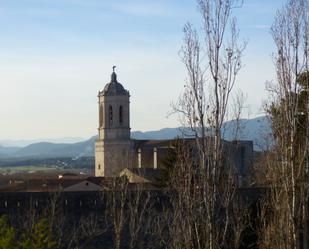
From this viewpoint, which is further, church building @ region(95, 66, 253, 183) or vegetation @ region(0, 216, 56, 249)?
church building @ region(95, 66, 253, 183)

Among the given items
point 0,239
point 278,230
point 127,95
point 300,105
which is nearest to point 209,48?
Result: point 300,105

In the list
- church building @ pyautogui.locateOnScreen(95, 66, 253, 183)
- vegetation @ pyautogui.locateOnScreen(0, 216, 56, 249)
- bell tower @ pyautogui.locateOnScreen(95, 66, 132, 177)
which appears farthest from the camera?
bell tower @ pyautogui.locateOnScreen(95, 66, 132, 177)

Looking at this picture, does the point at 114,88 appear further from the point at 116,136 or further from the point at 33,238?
the point at 33,238

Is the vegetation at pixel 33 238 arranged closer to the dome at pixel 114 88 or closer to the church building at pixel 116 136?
the church building at pixel 116 136

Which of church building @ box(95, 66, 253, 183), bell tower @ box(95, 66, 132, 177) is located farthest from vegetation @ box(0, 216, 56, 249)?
bell tower @ box(95, 66, 132, 177)

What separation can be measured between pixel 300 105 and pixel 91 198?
12446 mm

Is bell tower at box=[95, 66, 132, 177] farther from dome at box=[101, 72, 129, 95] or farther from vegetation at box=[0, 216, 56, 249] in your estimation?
vegetation at box=[0, 216, 56, 249]

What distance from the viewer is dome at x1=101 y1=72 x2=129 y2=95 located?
6284cm

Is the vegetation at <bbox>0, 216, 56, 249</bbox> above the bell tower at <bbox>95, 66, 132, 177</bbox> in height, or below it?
below

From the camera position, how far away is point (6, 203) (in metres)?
25.3

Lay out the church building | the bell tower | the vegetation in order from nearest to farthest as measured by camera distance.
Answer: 1. the vegetation
2. the church building
3. the bell tower

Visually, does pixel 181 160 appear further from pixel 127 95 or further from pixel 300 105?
pixel 127 95

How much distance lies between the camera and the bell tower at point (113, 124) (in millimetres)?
62844

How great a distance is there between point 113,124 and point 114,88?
307cm
